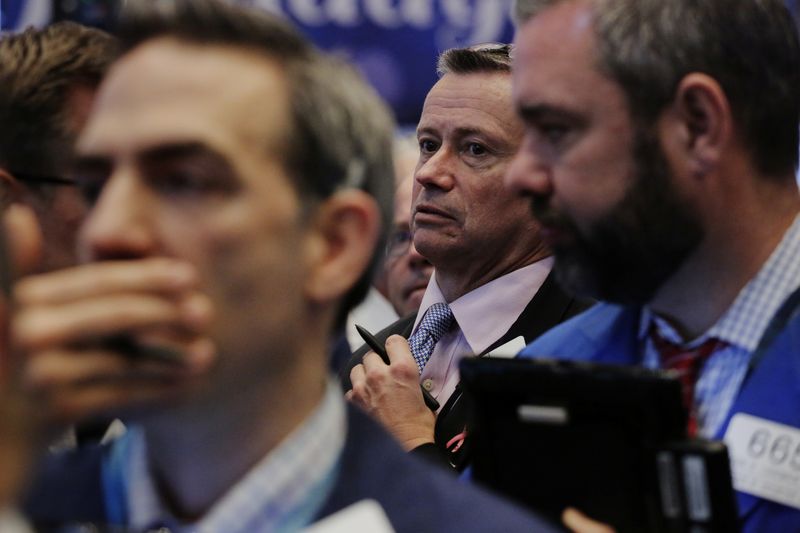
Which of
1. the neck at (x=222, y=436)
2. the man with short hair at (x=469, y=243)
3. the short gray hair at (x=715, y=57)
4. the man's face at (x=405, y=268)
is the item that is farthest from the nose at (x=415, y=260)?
the neck at (x=222, y=436)

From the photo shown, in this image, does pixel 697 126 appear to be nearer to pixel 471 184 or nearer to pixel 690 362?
pixel 690 362

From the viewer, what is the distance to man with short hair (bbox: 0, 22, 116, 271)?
246 cm

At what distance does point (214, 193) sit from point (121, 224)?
0.34 ft

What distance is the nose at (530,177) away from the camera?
2.19 meters

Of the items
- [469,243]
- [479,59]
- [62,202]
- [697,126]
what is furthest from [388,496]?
[479,59]

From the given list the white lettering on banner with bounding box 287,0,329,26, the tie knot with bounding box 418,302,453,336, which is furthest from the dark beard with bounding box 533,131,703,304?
the white lettering on banner with bounding box 287,0,329,26

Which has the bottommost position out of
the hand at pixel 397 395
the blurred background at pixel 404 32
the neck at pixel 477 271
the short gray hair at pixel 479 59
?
the blurred background at pixel 404 32

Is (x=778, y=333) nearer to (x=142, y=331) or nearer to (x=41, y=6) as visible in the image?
(x=142, y=331)

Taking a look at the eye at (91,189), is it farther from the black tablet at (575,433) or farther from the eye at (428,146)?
→ the eye at (428,146)

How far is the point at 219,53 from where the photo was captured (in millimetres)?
1540

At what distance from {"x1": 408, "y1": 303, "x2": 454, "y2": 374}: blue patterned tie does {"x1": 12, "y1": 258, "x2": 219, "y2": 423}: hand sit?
1.91m

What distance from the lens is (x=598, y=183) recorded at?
7.07 ft

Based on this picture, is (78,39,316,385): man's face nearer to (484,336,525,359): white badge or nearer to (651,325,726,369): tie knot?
A: (651,325,726,369): tie knot

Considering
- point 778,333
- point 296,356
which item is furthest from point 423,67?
point 296,356
